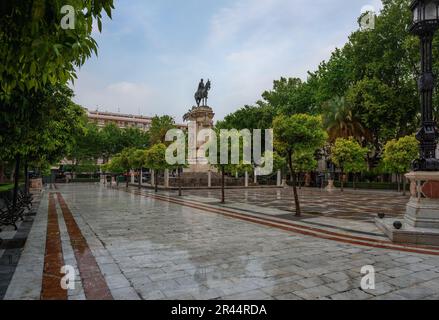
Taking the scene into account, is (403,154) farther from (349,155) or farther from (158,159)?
(158,159)

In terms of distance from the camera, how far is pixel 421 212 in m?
9.00

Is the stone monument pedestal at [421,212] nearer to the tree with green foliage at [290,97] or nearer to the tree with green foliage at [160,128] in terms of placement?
the tree with green foliage at [290,97]

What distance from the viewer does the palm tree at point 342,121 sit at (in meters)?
38.5

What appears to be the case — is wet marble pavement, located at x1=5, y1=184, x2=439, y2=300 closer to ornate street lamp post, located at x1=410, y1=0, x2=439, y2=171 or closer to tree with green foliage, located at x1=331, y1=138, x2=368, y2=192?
ornate street lamp post, located at x1=410, y1=0, x2=439, y2=171

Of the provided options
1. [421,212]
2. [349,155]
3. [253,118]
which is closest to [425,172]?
A: [421,212]

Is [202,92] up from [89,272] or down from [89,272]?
up

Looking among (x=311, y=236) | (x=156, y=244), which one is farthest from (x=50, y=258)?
(x=311, y=236)

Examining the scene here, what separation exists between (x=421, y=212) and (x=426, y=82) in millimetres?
3875

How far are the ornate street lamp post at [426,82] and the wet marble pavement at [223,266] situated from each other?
315 cm

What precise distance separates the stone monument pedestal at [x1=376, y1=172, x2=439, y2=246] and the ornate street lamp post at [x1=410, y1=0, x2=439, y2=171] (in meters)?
0.37

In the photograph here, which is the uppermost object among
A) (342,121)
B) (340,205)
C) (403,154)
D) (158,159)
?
(342,121)

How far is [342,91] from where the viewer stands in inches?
1687

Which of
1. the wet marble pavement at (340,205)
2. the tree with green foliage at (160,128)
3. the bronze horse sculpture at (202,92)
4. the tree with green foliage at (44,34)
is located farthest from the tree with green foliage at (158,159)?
the tree with green foliage at (160,128)
